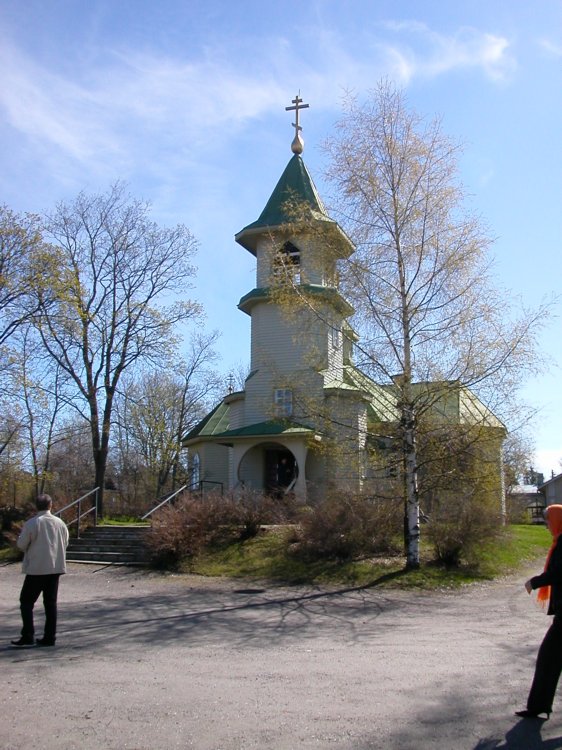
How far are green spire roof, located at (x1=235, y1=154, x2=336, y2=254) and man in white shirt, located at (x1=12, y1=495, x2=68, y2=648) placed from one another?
777 inches

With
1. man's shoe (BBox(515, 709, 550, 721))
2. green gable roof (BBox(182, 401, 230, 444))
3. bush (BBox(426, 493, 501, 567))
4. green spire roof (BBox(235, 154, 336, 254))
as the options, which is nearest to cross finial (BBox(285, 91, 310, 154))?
green spire roof (BBox(235, 154, 336, 254))

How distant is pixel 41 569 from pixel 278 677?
3.03 meters

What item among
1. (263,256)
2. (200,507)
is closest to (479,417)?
(200,507)

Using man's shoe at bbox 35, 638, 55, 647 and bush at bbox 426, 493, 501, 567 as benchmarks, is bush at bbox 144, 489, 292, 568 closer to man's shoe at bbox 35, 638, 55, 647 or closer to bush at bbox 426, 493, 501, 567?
bush at bbox 426, 493, 501, 567

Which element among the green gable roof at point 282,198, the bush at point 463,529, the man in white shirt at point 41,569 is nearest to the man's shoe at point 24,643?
the man in white shirt at point 41,569

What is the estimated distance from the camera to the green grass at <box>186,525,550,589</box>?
14602 millimetres

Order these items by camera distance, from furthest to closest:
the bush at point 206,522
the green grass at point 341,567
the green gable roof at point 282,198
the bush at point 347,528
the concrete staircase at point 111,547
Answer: the green gable roof at point 282,198
the concrete staircase at point 111,547
the bush at point 206,522
the bush at point 347,528
the green grass at point 341,567

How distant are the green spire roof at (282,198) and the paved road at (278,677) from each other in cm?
1776

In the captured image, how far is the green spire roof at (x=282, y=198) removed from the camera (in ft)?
89.5

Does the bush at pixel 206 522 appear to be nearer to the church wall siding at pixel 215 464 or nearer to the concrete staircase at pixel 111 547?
the concrete staircase at pixel 111 547

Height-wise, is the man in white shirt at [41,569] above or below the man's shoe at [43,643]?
above

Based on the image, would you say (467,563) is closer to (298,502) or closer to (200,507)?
(298,502)

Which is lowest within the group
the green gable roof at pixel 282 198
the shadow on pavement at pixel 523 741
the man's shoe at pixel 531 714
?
the shadow on pavement at pixel 523 741

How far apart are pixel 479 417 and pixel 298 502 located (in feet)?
20.4
